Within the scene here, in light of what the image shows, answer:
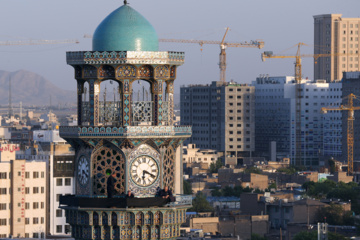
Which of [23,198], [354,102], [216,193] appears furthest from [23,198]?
[354,102]

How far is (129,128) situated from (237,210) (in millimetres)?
72710

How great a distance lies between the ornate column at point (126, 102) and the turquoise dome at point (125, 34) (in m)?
0.39

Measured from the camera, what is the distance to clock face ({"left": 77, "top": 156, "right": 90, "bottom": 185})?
15.7m

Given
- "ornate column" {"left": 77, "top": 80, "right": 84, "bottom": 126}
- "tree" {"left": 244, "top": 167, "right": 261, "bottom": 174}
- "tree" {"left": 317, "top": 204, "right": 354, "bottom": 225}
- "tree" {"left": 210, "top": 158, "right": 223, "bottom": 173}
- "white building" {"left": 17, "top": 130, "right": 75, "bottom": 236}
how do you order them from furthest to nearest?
"tree" {"left": 210, "top": 158, "right": 223, "bottom": 173} → "tree" {"left": 244, "top": 167, "right": 261, "bottom": 174} → "tree" {"left": 317, "top": 204, "right": 354, "bottom": 225} → "white building" {"left": 17, "top": 130, "right": 75, "bottom": 236} → "ornate column" {"left": 77, "top": 80, "right": 84, "bottom": 126}

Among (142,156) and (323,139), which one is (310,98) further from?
(142,156)

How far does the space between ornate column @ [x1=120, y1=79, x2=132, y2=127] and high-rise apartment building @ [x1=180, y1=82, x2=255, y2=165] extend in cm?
17142

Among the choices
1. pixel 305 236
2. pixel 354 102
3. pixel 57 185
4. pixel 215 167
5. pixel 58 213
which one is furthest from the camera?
pixel 354 102

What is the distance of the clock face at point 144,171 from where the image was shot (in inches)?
613

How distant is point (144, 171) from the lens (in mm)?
15656

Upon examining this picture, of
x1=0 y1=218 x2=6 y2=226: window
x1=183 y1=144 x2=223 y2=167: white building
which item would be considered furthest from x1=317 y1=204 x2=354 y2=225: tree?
x1=183 y1=144 x2=223 y2=167: white building

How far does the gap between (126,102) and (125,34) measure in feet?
2.44

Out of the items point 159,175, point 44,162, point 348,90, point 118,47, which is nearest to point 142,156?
point 159,175

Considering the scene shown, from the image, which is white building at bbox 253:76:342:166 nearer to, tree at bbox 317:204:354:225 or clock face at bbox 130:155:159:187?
tree at bbox 317:204:354:225

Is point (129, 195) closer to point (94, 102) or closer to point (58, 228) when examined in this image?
point (94, 102)
